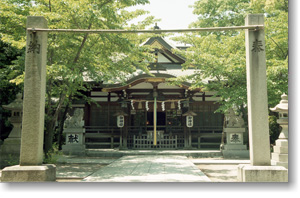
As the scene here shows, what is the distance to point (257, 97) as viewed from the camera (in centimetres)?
539

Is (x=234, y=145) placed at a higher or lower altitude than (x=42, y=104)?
lower

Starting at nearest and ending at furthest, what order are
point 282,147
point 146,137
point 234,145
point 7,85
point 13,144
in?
point 282,147 < point 13,144 < point 7,85 < point 234,145 < point 146,137

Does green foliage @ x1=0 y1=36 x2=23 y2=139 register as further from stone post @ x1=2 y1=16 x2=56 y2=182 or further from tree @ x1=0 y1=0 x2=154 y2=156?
stone post @ x1=2 y1=16 x2=56 y2=182

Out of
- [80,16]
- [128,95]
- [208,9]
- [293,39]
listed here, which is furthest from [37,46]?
[208,9]

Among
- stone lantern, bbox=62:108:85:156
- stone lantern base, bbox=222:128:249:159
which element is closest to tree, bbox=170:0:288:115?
stone lantern base, bbox=222:128:249:159

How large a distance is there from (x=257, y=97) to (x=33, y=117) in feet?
16.4

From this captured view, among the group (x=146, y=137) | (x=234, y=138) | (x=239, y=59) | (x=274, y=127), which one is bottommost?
(x=146, y=137)

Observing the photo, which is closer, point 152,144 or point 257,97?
point 257,97

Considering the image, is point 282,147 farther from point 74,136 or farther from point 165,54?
point 165,54

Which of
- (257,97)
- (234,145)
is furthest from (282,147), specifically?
(234,145)

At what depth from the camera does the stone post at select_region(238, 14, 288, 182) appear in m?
5.21

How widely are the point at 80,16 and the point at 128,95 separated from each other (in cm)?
820

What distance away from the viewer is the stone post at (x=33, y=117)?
5.30 m

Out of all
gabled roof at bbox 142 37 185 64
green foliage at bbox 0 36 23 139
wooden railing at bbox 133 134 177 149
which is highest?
gabled roof at bbox 142 37 185 64
